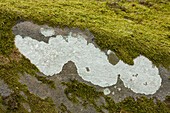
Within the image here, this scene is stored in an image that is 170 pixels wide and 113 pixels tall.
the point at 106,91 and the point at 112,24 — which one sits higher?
the point at 112,24

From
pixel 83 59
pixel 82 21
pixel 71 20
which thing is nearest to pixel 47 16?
pixel 71 20

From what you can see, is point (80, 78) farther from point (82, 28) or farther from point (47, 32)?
point (47, 32)

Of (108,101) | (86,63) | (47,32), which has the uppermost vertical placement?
(47,32)

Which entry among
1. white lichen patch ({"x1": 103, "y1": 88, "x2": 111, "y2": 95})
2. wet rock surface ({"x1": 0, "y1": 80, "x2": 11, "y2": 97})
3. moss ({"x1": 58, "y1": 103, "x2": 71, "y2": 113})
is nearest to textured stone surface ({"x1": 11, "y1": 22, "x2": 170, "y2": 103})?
white lichen patch ({"x1": 103, "y1": 88, "x2": 111, "y2": 95})

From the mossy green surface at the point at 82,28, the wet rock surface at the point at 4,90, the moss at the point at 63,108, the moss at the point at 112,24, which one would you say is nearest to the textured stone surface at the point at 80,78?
the mossy green surface at the point at 82,28

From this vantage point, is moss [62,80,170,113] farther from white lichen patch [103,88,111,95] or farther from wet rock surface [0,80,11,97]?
wet rock surface [0,80,11,97]

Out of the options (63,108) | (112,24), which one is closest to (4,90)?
(63,108)

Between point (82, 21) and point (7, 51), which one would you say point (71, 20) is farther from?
point (7, 51)
